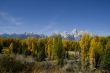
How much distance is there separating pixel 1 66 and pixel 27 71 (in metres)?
1.17

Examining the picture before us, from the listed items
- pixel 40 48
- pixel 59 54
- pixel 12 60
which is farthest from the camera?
pixel 40 48

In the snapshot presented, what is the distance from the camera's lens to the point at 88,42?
67.9 m

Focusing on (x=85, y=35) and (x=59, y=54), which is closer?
(x=59, y=54)

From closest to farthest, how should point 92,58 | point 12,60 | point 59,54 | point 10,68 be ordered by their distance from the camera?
point 10,68 < point 12,60 < point 59,54 < point 92,58

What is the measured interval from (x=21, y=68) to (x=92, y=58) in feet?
171

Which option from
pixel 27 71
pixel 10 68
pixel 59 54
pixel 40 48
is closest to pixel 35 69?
pixel 27 71

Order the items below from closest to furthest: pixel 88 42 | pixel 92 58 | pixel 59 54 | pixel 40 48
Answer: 1. pixel 59 54
2. pixel 92 58
3. pixel 88 42
4. pixel 40 48

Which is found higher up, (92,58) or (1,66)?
(1,66)

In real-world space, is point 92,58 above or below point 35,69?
below

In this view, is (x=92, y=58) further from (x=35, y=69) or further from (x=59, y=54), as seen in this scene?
(x=35, y=69)

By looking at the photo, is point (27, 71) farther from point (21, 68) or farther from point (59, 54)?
point (59, 54)

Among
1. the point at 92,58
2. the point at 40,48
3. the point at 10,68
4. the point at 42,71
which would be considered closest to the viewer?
the point at 42,71

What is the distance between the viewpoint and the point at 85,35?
70.9 metres

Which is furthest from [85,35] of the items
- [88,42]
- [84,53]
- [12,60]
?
[12,60]
